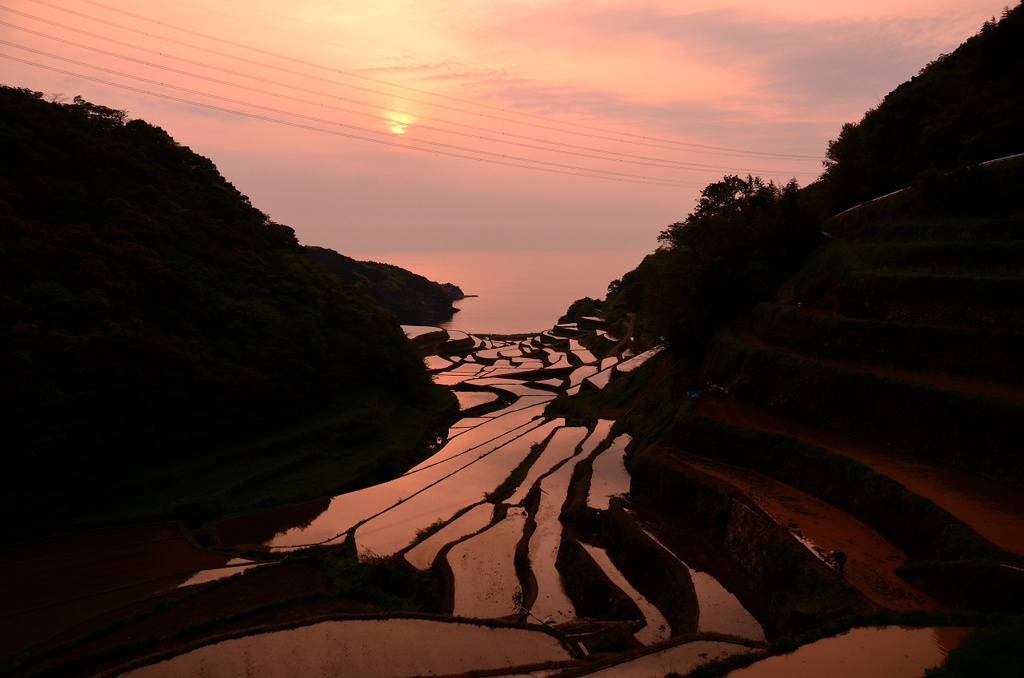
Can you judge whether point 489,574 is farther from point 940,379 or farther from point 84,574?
point 940,379

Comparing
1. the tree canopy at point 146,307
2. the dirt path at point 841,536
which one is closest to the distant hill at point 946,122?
the dirt path at point 841,536

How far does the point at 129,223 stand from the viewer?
90.9 ft

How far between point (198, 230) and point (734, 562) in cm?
3264

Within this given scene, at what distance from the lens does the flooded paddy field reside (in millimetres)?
10328

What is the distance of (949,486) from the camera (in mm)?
11742

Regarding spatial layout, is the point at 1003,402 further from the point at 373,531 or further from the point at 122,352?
the point at 122,352

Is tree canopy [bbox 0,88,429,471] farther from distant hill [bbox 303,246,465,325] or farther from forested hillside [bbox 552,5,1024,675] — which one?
distant hill [bbox 303,246,465,325]

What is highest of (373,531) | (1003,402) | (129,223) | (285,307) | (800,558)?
(129,223)

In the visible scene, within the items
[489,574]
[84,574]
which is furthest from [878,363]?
[84,574]

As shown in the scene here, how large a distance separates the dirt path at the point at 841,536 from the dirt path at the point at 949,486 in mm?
1442

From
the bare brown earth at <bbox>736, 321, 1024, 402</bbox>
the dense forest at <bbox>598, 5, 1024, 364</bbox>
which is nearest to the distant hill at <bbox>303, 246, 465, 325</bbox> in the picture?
the dense forest at <bbox>598, 5, 1024, 364</bbox>

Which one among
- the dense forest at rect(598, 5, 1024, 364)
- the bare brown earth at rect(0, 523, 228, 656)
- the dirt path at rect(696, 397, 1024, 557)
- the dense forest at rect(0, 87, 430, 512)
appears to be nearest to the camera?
the dirt path at rect(696, 397, 1024, 557)

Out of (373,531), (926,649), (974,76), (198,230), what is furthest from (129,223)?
(974,76)

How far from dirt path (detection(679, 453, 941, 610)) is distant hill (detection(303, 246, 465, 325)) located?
2910 inches
